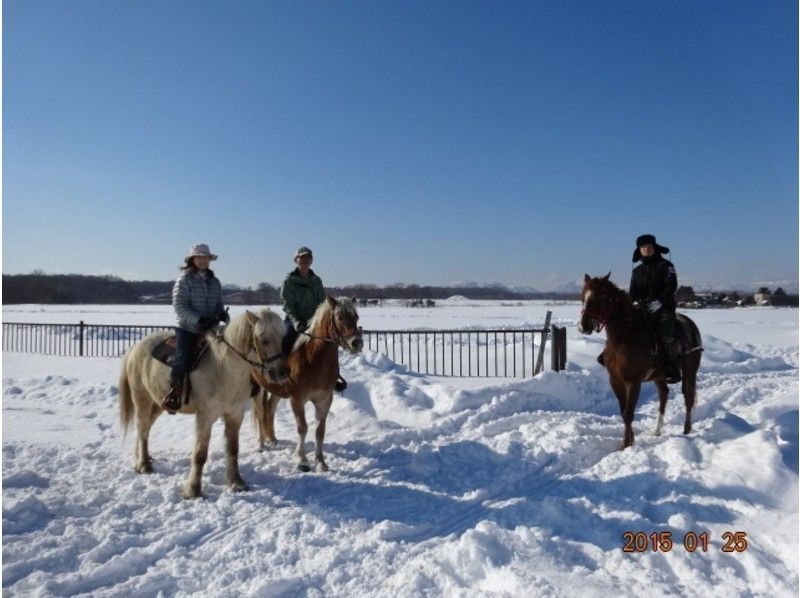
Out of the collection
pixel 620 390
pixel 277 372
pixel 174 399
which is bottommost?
pixel 620 390

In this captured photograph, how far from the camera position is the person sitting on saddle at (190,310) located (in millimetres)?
5164

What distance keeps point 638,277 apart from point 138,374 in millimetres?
6566

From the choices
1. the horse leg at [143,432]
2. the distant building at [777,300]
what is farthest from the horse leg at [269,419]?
the distant building at [777,300]

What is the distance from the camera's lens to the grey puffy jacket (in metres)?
5.17

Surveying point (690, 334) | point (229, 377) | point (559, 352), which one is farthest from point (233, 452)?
point (559, 352)

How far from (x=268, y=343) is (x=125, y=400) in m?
2.63

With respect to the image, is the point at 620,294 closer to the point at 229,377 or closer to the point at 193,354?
the point at 229,377

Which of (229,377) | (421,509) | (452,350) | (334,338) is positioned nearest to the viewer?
(421,509)

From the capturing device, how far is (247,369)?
5.10 metres

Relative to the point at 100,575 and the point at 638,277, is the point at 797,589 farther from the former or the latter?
the point at 100,575

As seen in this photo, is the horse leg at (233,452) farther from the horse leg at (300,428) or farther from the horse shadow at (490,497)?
the horse leg at (300,428)

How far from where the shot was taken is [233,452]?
5.23m

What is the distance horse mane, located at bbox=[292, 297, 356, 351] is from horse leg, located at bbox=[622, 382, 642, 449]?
11.7ft

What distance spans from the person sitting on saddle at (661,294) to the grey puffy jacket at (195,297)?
5.37m
